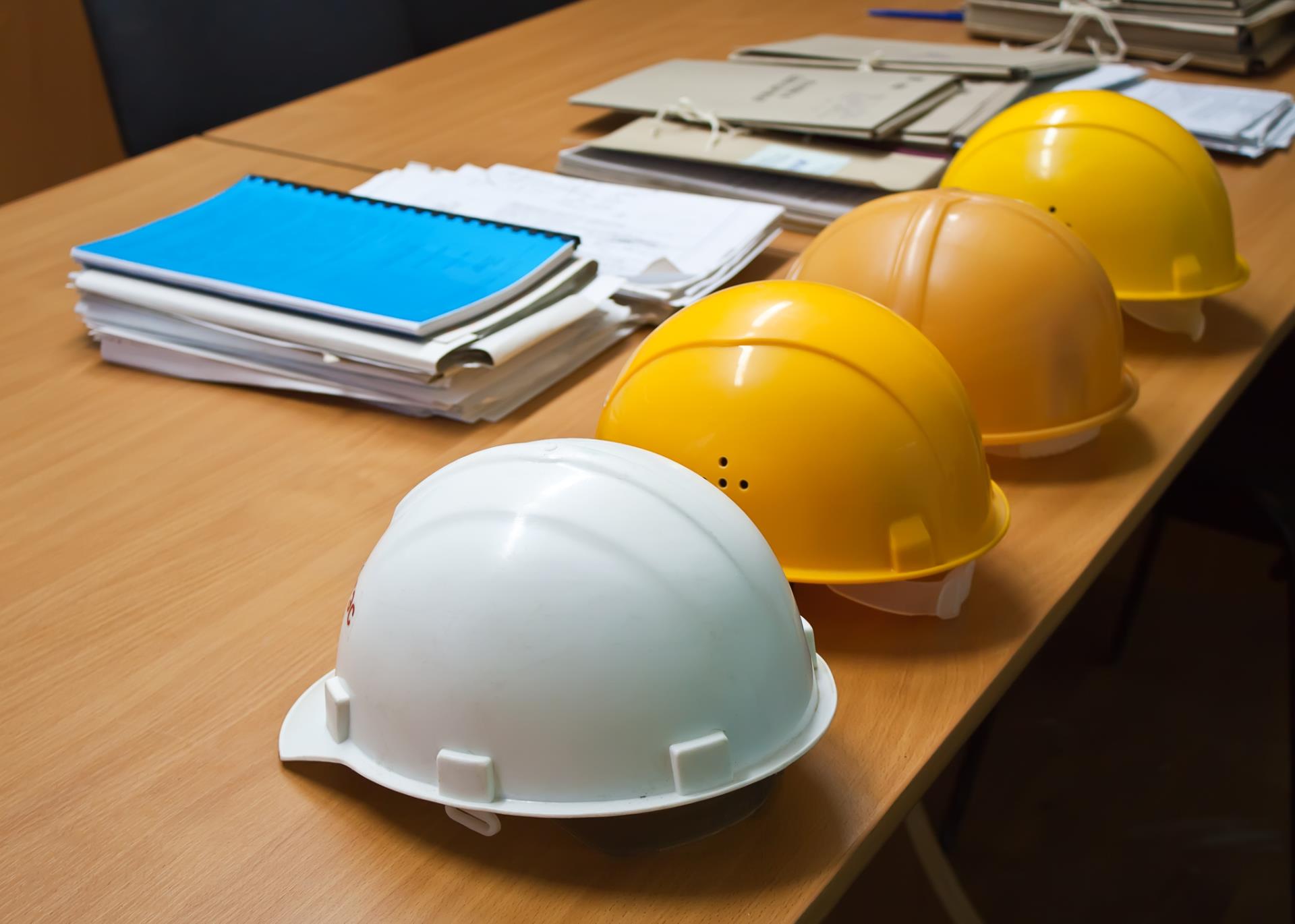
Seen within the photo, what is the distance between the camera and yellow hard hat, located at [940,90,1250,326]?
32.6 inches

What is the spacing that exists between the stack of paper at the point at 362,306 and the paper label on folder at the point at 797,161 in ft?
0.84

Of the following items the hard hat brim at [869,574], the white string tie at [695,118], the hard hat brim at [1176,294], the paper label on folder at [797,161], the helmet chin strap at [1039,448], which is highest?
the white string tie at [695,118]

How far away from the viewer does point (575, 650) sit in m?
0.45

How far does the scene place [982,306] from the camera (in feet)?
2.26

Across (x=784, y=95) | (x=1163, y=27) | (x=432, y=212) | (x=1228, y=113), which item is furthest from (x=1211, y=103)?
(x=432, y=212)

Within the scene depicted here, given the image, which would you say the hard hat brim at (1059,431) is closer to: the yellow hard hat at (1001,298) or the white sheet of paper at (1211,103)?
the yellow hard hat at (1001,298)

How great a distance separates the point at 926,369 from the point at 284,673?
0.36 m

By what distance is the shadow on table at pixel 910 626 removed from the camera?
61cm

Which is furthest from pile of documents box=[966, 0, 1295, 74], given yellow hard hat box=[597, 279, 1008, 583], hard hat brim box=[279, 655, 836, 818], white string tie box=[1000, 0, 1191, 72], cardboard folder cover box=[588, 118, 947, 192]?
hard hat brim box=[279, 655, 836, 818]

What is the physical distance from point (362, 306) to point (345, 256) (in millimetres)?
93

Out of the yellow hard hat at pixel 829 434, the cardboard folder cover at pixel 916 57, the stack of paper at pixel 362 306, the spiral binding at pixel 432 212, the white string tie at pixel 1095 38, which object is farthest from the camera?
the white string tie at pixel 1095 38

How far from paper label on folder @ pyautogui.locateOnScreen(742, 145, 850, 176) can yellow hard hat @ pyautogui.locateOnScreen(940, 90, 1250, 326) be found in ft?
0.77

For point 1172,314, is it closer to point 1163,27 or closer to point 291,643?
point 291,643

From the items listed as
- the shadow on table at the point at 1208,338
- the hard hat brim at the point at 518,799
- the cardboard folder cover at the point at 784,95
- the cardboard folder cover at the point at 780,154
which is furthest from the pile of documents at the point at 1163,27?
the hard hat brim at the point at 518,799
